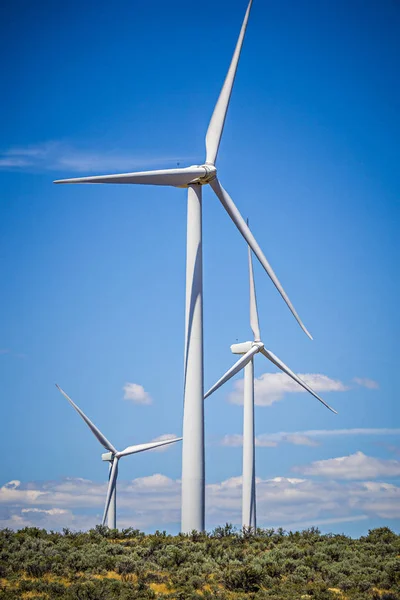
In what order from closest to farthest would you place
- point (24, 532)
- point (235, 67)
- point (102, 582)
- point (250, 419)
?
1. point (102, 582)
2. point (24, 532)
3. point (235, 67)
4. point (250, 419)

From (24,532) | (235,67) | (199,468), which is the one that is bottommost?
(24,532)

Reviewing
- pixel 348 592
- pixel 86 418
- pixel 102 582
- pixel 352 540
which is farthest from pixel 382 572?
pixel 86 418

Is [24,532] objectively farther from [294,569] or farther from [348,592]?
[348,592]

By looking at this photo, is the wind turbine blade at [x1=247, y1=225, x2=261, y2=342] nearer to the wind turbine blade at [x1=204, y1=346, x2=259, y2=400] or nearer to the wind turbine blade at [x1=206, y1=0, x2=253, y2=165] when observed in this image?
the wind turbine blade at [x1=204, y1=346, x2=259, y2=400]

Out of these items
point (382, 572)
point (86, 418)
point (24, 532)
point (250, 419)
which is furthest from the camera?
point (86, 418)

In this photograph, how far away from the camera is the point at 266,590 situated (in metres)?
32.0

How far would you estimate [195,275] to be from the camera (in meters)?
42.9

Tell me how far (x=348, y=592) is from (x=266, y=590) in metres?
3.02

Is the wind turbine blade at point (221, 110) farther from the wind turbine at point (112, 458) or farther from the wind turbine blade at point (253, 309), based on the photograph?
the wind turbine at point (112, 458)

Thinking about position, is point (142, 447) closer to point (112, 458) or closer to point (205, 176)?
point (112, 458)

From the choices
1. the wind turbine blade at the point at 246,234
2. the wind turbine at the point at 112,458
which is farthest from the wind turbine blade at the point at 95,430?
the wind turbine blade at the point at 246,234

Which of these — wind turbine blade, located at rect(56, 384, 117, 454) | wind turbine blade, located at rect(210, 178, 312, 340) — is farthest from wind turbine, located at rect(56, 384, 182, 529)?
wind turbine blade, located at rect(210, 178, 312, 340)

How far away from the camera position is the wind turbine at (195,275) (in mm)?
40938

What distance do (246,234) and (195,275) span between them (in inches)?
180
